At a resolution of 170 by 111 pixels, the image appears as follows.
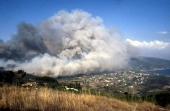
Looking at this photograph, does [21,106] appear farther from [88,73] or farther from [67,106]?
[88,73]

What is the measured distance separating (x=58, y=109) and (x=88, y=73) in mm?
181594

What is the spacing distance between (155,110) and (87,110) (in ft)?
15.7

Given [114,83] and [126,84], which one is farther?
[126,84]

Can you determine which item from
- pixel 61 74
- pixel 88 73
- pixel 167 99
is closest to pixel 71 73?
Answer: pixel 61 74

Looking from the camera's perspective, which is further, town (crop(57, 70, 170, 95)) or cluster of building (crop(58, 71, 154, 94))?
cluster of building (crop(58, 71, 154, 94))

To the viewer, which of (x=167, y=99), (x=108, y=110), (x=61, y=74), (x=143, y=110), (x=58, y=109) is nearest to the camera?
(x=58, y=109)

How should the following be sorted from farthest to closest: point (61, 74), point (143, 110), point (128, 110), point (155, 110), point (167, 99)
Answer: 1. point (61, 74)
2. point (167, 99)
3. point (155, 110)
4. point (143, 110)
5. point (128, 110)

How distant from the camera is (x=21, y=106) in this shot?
15.6 ft

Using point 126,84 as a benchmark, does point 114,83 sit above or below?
above

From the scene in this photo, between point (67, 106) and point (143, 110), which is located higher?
point (67, 106)

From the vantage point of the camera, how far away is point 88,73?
185500 millimetres

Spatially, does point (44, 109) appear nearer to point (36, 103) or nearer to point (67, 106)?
point (36, 103)

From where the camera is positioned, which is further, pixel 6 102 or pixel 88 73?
pixel 88 73

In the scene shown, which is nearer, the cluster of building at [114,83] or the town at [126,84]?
the town at [126,84]
